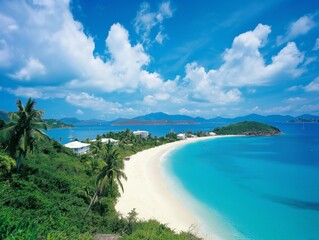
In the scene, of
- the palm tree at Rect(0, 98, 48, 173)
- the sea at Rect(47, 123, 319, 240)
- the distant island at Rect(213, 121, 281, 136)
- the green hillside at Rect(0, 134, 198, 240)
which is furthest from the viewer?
the distant island at Rect(213, 121, 281, 136)

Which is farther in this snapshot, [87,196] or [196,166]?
[196,166]

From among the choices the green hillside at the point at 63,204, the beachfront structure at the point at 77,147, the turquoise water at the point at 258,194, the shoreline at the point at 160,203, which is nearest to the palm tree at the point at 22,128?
the green hillside at the point at 63,204

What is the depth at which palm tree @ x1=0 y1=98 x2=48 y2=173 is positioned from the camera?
19.0 m

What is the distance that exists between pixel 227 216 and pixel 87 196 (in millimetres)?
16338

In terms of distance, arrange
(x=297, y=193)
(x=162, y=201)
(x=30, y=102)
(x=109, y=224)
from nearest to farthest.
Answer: (x=109, y=224) → (x=30, y=102) → (x=162, y=201) → (x=297, y=193)

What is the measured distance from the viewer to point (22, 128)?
19625 mm

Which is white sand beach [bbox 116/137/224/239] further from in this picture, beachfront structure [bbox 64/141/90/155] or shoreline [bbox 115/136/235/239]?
beachfront structure [bbox 64/141/90/155]

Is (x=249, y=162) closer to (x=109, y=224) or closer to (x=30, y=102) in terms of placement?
(x=109, y=224)

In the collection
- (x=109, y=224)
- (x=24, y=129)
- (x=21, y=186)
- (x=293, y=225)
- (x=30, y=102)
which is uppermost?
(x=30, y=102)

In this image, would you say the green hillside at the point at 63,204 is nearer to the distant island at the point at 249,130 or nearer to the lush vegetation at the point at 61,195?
the lush vegetation at the point at 61,195

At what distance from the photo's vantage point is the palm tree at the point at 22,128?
19.0 meters

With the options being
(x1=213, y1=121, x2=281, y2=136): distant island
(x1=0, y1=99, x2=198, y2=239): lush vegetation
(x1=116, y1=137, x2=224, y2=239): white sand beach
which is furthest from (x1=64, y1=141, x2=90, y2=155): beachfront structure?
(x1=213, y1=121, x2=281, y2=136): distant island

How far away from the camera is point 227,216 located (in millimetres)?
24359

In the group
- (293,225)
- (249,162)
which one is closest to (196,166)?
(249,162)
